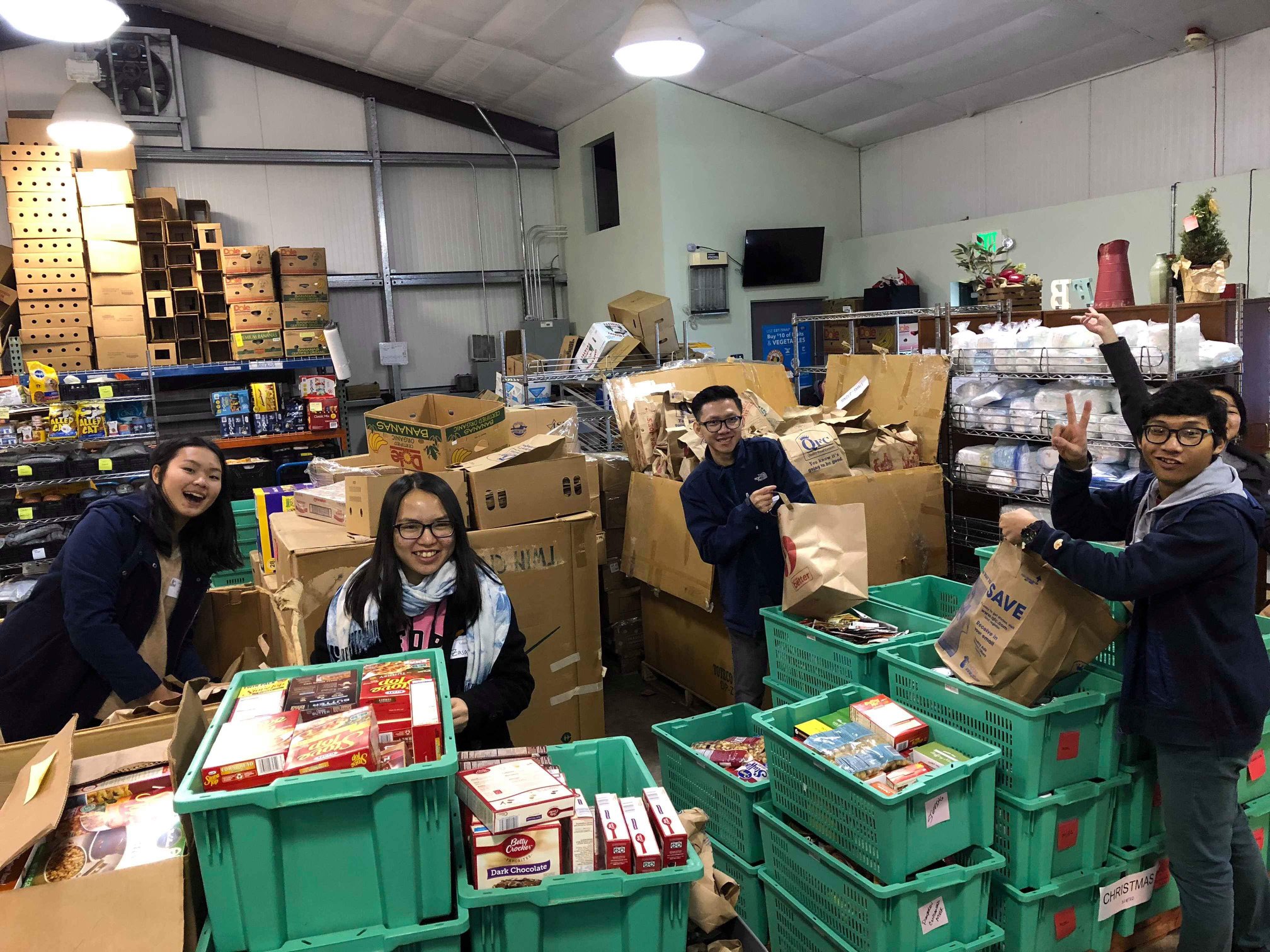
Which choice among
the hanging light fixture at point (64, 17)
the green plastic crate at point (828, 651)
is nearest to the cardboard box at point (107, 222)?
the hanging light fixture at point (64, 17)

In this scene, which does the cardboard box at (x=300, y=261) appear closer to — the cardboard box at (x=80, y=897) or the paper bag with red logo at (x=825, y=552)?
the paper bag with red logo at (x=825, y=552)

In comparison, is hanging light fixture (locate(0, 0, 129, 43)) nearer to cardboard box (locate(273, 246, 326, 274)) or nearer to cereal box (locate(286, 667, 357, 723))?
cereal box (locate(286, 667, 357, 723))

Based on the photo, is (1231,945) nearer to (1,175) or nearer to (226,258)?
(226,258)

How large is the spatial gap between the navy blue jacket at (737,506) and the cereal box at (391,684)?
5.07 ft

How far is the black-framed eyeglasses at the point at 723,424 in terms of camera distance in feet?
9.98

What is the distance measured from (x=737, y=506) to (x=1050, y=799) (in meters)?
1.30

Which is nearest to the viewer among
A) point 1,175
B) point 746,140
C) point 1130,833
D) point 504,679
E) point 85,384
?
point 504,679

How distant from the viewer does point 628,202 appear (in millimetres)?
8352

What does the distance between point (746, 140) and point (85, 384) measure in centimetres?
590

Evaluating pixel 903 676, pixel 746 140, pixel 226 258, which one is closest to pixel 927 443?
pixel 903 676

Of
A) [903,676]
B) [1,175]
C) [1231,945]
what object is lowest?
[1231,945]

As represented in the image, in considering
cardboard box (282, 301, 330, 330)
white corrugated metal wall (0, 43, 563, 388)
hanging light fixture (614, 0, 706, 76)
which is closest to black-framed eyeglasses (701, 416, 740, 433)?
hanging light fixture (614, 0, 706, 76)

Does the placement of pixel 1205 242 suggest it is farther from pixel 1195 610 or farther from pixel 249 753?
pixel 249 753

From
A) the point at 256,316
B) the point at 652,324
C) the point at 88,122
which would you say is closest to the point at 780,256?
the point at 652,324
